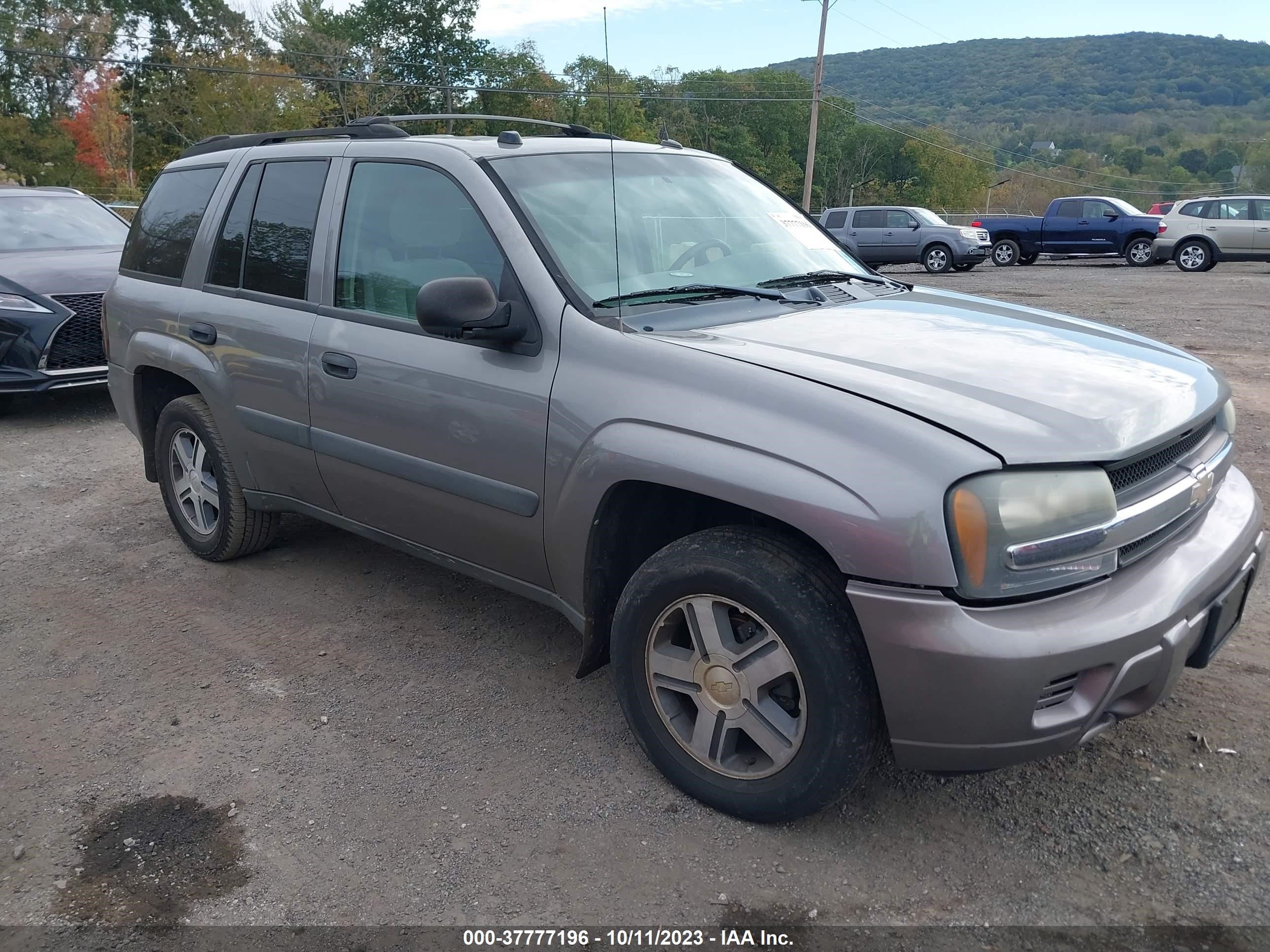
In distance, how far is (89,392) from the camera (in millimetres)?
9078

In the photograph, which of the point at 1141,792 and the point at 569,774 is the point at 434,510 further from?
the point at 1141,792

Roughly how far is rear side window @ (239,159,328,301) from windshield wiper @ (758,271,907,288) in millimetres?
1726

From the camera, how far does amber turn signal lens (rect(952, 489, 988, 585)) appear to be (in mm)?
2219

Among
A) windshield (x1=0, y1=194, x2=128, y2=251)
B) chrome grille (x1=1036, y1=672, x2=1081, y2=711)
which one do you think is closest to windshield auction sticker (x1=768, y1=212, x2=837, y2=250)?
chrome grille (x1=1036, y1=672, x2=1081, y2=711)

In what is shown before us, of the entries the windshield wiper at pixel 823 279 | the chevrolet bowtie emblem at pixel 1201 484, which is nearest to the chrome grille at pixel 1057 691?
the chevrolet bowtie emblem at pixel 1201 484

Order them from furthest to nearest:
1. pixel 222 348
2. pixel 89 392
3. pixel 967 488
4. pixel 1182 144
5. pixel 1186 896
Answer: pixel 1182 144 < pixel 89 392 < pixel 222 348 < pixel 1186 896 < pixel 967 488

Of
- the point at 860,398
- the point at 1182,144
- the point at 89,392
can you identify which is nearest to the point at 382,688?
the point at 860,398

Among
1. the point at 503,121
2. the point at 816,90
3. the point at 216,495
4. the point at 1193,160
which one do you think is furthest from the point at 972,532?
the point at 1193,160

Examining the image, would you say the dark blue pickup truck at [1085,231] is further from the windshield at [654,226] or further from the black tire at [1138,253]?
the windshield at [654,226]

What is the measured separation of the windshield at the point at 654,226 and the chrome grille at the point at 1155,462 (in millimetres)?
1380

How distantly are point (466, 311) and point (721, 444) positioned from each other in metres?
0.89

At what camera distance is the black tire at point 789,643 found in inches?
95.3

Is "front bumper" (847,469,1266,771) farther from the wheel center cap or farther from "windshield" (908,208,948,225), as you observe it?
"windshield" (908,208,948,225)

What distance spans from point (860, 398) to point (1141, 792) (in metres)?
1.41
